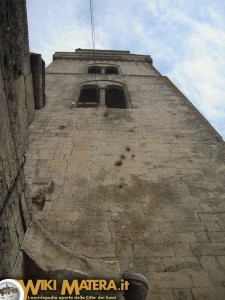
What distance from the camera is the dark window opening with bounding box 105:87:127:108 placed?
10.5m

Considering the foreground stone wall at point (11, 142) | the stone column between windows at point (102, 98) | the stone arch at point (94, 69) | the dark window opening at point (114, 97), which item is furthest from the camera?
the stone arch at point (94, 69)

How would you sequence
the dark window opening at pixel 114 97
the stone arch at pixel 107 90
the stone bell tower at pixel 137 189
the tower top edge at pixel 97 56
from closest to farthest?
the stone bell tower at pixel 137 189
the stone arch at pixel 107 90
the dark window opening at pixel 114 97
the tower top edge at pixel 97 56

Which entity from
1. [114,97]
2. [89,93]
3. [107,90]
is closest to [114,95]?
[114,97]

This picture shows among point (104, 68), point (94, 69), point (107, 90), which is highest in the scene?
point (104, 68)

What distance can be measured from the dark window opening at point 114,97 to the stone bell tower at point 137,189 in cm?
156

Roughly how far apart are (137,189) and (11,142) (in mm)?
2871

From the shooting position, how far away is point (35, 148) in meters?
6.15

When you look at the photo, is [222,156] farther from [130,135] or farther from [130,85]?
[130,85]

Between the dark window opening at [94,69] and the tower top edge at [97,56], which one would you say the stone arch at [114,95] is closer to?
the dark window opening at [94,69]

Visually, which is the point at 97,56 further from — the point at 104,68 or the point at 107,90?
the point at 107,90

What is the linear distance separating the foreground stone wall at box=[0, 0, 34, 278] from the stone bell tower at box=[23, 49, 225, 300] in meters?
0.40

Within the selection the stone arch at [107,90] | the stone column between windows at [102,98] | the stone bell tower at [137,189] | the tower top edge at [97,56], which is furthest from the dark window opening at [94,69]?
the stone bell tower at [137,189]

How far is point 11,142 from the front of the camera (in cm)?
262

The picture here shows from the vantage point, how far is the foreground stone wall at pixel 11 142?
239cm
